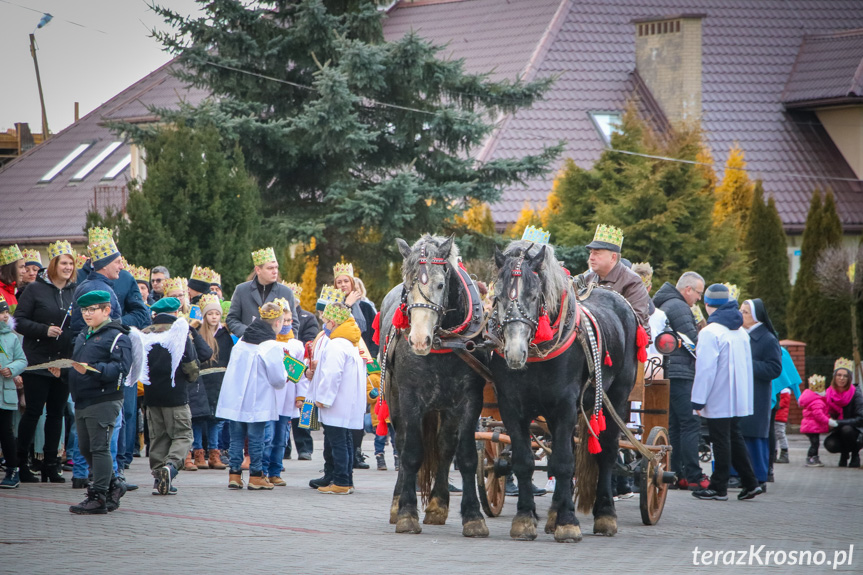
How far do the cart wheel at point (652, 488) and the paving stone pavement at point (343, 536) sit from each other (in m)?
0.13

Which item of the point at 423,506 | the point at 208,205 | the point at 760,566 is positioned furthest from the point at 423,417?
the point at 208,205

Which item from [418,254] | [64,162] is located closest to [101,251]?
[418,254]

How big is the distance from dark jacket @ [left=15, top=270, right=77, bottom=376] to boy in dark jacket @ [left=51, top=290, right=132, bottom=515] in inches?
81.9

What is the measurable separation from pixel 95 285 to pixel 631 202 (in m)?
17.4

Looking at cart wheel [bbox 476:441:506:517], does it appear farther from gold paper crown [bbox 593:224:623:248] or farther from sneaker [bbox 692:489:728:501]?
sneaker [bbox 692:489:728:501]

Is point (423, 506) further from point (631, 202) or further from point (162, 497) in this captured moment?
point (631, 202)

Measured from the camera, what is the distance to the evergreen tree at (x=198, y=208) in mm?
20891

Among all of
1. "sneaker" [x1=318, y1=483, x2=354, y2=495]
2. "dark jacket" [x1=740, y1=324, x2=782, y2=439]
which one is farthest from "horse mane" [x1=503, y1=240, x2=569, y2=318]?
"dark jacket" [x1=740, y1=324, x2=782, y2=439]

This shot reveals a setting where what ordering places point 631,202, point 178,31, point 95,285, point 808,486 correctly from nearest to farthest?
point 95,285 < point 808,486 < point 178,31 < point 631,202

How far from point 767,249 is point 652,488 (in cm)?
2262

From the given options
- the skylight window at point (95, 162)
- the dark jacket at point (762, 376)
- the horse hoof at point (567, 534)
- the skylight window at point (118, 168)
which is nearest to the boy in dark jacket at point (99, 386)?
the horse hoof at point (567, 534)

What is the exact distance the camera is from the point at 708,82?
1537 inches

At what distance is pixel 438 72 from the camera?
24.9m

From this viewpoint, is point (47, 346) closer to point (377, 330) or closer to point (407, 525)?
point (377, 330)
